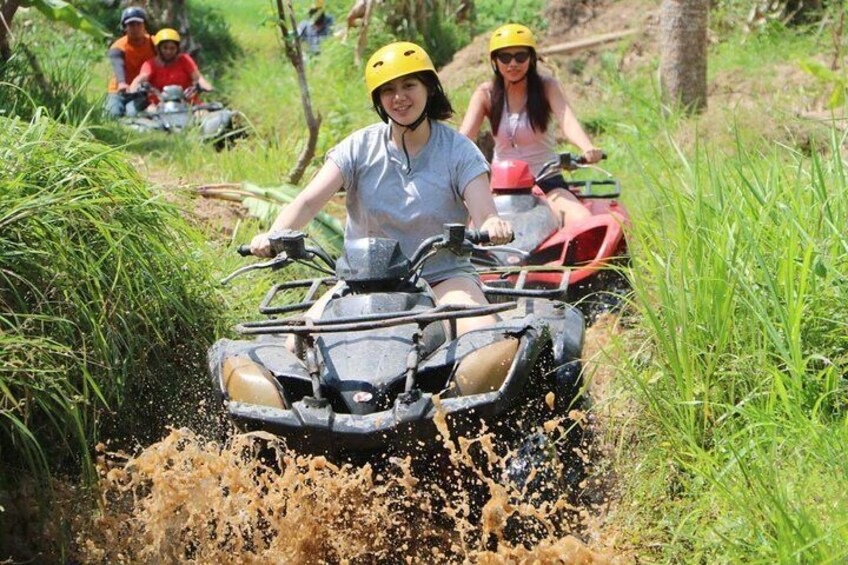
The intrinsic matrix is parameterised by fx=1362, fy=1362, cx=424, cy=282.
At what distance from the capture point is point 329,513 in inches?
167

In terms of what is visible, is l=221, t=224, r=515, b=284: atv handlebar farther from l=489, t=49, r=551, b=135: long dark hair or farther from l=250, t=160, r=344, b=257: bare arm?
l=489, t=49, r=551, b=135: long dark hair

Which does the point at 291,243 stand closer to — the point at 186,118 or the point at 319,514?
the point at 319,514

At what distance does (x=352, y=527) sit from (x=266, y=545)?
0.33 metres

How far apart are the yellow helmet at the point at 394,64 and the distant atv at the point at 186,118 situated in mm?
5460

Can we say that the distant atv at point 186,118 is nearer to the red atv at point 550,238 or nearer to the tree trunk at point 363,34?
the tree trunk at point 363,34

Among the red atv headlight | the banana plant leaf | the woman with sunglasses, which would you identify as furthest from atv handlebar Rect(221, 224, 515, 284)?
the banana plant leaf

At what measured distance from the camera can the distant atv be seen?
37.9 ft

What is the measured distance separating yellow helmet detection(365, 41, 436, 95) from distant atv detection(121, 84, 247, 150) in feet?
17.9

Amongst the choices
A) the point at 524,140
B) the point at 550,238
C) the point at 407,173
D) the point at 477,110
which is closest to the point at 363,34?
the point at 477,110

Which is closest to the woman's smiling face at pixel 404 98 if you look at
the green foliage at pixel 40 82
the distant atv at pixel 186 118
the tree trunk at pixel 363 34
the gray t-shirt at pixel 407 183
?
the gray t-shirt at pixel 407 183

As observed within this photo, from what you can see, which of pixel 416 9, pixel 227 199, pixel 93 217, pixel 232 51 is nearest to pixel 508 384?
pixel 93 217

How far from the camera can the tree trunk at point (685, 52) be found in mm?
11500

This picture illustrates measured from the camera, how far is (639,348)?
499 centimetres

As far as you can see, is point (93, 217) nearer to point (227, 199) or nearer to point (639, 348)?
point (639, 348)
